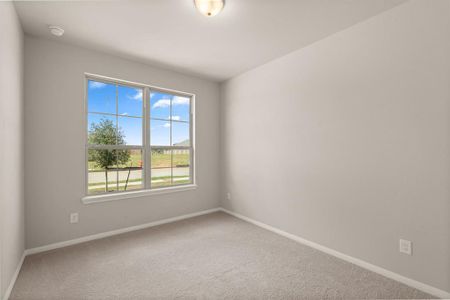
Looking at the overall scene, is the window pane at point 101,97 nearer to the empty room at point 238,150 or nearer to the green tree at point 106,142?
the empty room at point 238,150

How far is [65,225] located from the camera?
2670 mm

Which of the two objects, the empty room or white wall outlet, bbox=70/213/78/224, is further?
white wall outlet, bbox=70/213/78/224

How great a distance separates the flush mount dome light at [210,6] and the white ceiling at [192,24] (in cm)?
9

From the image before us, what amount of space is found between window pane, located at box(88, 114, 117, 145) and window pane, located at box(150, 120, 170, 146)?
57 centimetres

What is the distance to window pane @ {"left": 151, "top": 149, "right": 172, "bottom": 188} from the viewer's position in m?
3.55

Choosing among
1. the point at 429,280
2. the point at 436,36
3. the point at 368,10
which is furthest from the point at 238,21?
the point at 429,280

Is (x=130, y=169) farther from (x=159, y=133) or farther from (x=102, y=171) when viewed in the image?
(x=159, y=133)

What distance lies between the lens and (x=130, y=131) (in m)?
3.31

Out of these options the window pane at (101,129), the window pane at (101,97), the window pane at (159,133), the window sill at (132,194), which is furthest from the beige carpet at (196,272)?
the window pane at (101,97)

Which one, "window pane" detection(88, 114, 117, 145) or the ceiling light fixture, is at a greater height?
the ceiling light fixture

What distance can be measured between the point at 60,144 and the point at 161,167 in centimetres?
144

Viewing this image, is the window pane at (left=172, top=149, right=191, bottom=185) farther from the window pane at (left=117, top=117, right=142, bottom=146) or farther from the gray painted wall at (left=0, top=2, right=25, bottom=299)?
the gray painted wall at (left=0, top=2, right=25, bottom=299)

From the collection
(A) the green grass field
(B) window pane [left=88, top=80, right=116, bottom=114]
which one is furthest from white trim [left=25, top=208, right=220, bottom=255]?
(B) window pane [left=88, top=80, right=116, bottom=114]

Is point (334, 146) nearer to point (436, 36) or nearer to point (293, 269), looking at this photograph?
point (436, 36)
